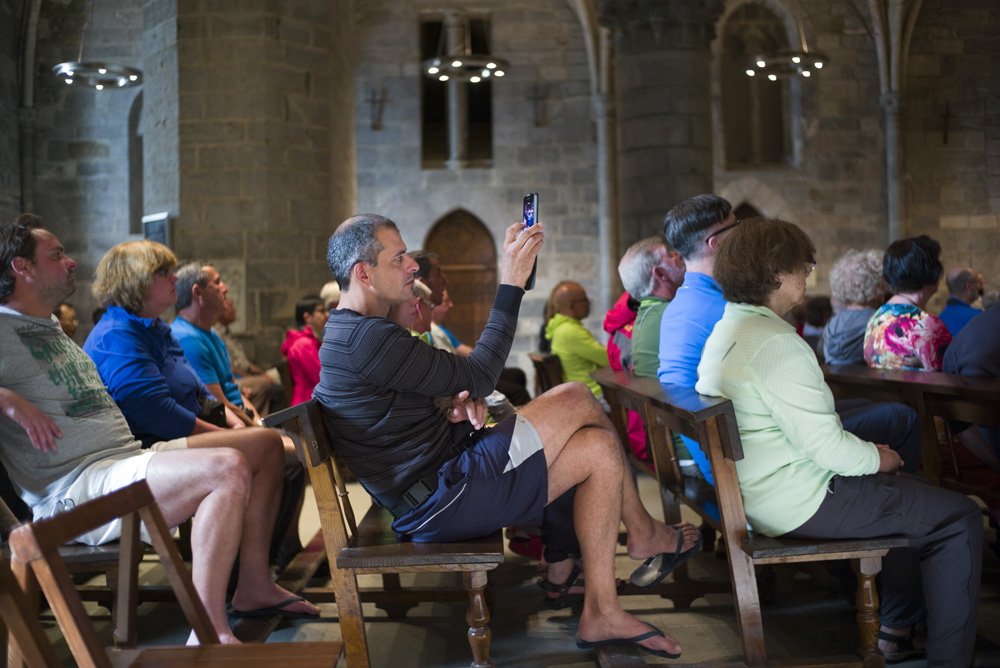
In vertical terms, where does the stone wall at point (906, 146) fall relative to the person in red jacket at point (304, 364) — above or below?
above

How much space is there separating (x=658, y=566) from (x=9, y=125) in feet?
37.8

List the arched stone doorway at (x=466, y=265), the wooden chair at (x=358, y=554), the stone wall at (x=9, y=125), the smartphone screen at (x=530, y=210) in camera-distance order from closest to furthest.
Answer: the wooden chair at (x=358, y=554), the smartphone screen at (x=530, y=210), the stone wall at (x=9, y=125), the arched stone doorway at (x=466, y=265)

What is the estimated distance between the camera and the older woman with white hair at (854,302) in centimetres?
414

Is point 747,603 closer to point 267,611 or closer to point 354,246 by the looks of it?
point 354,246

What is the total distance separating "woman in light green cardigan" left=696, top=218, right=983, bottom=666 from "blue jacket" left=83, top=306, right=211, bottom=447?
1.79 m

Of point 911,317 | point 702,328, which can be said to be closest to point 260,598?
point 702,328

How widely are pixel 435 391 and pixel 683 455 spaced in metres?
1.31

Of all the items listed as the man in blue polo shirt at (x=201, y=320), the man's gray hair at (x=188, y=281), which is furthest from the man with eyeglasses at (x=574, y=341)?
the man's gray hair at (x=188, y=281)

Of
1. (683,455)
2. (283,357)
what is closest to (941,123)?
(283,357)

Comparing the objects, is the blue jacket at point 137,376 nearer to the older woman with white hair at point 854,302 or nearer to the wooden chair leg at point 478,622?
the wooden chair leg at point 478,622

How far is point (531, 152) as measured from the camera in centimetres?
1230

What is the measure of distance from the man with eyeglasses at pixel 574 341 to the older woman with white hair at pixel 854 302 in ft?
4.25

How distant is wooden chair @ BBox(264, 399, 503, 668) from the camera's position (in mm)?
2145

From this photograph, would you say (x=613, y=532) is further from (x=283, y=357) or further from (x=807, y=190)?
(x=807, y=190)
